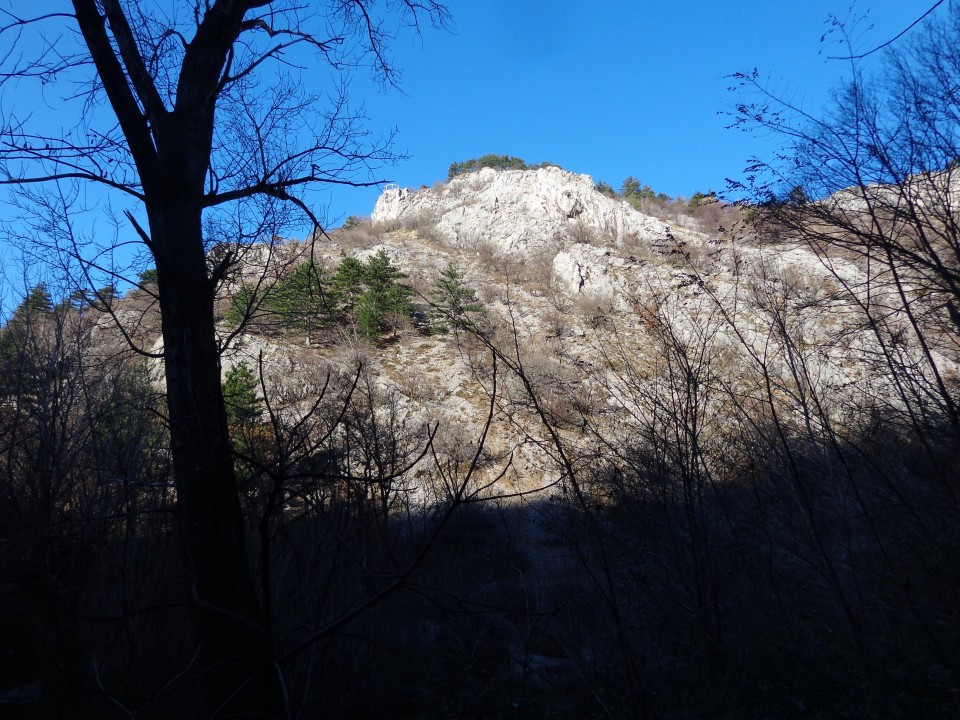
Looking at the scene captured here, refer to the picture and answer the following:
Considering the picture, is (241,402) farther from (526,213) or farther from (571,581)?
(526,213)

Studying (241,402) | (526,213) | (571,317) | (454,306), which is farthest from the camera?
(526,213)

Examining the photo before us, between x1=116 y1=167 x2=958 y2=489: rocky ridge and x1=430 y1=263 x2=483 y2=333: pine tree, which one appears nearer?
x1=430 y1=263 x2=483 y2=333: pine tree

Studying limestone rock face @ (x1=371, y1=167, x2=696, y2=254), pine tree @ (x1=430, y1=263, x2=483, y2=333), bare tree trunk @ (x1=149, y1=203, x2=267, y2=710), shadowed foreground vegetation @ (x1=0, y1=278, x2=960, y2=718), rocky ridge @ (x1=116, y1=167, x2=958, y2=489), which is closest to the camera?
bare tree trunk @ (x1=149, y1=203, x2=267, y2=710)

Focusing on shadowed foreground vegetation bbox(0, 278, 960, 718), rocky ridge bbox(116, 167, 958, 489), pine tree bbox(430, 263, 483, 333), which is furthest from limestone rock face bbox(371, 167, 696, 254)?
shadowed foreground vegetation bbox(0, 278, 960, 718)

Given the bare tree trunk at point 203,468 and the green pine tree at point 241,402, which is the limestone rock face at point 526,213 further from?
the bare tree trunk at point 203,468

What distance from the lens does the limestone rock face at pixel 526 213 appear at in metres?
33.0

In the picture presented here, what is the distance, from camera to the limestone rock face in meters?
33.0

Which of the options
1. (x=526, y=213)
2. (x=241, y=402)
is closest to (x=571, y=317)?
(x=241, y=402)

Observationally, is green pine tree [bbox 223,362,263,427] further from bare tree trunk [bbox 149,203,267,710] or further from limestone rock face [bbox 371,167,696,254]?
limestone rock face [bbox 371,167,696,254]

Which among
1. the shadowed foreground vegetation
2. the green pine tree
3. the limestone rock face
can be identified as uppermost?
the limestone rock face

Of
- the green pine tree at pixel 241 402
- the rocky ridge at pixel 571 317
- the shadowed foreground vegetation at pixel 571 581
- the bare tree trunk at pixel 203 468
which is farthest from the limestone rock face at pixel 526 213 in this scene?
the bare tree trunk at pixel 203 468

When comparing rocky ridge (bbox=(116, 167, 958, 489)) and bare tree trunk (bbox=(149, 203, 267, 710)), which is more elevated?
rocky ridge (bbox=(116, 167, 958, 489))

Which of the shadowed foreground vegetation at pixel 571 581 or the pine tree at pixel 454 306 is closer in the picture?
the pine tree at pixel 454 306

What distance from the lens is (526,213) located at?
3631 centimetres
